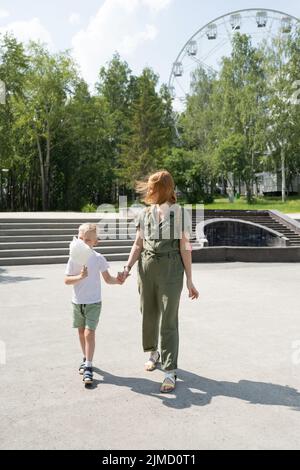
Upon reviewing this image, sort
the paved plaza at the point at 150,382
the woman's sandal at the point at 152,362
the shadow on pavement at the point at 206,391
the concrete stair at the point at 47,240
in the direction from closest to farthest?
the paved plaza at the point at 150,382 → the shadow on pavement at the point at 206,391 → the woman's sandal at the point at 152,362 → the concrete stair at the point at 47,240

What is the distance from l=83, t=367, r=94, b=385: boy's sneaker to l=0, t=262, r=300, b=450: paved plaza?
60 mm

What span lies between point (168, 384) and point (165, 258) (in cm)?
100

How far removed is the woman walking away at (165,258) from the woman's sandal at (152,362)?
409 millimetres

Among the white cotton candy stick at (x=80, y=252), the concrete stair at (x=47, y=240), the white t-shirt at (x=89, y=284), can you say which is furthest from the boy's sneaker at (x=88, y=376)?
the concrete stair at (x=47, y=240)

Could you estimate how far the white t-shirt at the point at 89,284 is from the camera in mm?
3750

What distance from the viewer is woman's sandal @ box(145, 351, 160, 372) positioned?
13.1 feet

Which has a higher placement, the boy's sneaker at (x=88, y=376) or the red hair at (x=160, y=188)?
the red hair at (x=160, y=188)

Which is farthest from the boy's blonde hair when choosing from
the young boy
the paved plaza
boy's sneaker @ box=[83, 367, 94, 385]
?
the paved plaza

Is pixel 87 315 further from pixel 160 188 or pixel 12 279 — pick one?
pixel 12 279

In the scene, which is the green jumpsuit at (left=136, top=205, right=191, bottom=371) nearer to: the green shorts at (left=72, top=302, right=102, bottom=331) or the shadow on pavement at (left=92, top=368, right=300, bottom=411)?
the shadow on pavement at (left=92, top=368, right=300, bottom=411)

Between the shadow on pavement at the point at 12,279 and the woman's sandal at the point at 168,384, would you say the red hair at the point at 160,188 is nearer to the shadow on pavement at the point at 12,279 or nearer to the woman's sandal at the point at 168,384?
the woman's sandal at the point at 168,384

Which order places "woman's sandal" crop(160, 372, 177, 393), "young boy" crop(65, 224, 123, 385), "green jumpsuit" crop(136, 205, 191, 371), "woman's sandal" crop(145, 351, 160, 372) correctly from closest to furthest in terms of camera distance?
"woman's sandal" crop(160, 372, 177, 393)
"green jumpsuit" crop(136, 205, 191, 371)
"young boy" crop(65, 224, 123, 385)
"woman's sandal" crop(145, 351, 160, 372)

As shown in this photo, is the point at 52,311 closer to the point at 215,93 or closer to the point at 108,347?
the point at 108,347
